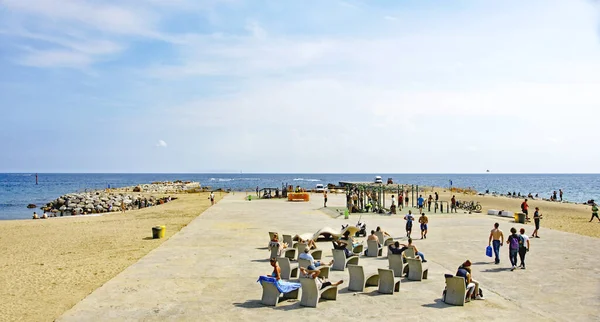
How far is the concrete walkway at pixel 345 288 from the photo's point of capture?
11.8m

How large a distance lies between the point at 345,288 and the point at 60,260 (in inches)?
521

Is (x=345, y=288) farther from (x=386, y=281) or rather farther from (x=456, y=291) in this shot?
(x=456, y=291)

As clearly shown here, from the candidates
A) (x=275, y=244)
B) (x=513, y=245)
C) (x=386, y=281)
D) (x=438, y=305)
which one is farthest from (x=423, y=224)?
(x=438, y=305)

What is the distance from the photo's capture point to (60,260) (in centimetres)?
2083

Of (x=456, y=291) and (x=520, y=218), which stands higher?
(x=520, y=218)

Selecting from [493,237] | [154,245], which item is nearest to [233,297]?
[493,237]

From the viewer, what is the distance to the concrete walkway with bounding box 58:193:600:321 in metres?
11.8

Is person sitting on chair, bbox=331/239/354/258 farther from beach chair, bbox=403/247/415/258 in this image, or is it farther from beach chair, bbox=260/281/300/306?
beach chair, bbox=260/281/300/306

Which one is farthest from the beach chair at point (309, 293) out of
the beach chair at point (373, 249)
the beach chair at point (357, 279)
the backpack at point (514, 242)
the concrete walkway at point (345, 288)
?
the backpack at point (514, 242)

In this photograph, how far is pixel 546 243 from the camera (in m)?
22.7

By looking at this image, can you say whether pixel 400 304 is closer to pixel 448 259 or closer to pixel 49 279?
pixel 448 259

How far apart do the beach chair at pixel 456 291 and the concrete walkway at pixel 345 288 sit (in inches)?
10.2

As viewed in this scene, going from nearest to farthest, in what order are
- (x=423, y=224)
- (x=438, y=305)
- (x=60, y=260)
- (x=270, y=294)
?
(x=438, y=305), (x=270, y=294), (x=60, y=260), (x=423, y=224)

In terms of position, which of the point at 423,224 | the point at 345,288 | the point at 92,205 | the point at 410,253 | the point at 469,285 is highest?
the point at 423,224
